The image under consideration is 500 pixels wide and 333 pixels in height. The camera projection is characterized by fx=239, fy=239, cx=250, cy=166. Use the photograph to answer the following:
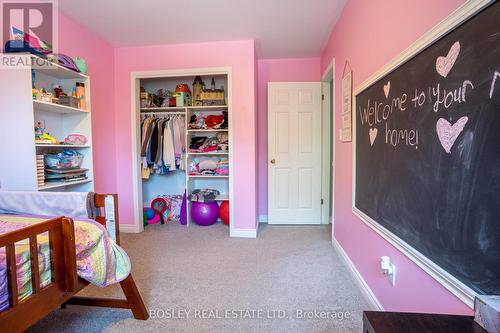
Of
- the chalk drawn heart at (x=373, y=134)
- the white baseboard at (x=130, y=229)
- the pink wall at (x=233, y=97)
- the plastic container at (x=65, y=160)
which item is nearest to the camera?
the chalk drawn heart at (x=373, y=134)

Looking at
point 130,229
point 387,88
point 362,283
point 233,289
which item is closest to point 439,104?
point 387,88

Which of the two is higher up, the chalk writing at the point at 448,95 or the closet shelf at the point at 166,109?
the closet shelf at the point at 166,109

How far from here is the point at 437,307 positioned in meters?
0.97

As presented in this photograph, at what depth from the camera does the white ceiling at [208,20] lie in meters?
2.15

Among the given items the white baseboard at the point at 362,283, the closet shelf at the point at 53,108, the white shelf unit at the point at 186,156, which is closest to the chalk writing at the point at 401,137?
the white baseboard at the point at 362,283

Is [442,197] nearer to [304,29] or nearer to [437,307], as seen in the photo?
[437,307]

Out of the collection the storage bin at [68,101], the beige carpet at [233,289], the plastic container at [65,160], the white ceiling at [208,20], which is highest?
the white ceiling at [208,20]

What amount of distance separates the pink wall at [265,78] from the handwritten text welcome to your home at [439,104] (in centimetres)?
216

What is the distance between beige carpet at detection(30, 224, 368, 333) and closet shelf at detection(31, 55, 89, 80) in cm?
177

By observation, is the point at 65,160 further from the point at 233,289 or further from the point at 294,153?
the point at 294,153

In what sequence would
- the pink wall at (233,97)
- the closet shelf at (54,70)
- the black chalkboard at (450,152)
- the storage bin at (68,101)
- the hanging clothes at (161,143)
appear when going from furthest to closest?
1. the hanging clothes at (161,143)
2. the pink wall at (233,97)
3. the storage bin at (68,101)
4. the closet shelf at (54,70)
5. the black chalkboard at (450,152)

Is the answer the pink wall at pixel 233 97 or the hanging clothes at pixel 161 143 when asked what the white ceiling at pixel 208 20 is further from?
the hanging clothes at pixel 161 143

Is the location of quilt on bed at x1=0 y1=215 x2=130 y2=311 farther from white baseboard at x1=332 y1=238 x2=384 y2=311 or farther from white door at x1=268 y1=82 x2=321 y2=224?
white door at x1=268 y1=82 x2=321 y2=224

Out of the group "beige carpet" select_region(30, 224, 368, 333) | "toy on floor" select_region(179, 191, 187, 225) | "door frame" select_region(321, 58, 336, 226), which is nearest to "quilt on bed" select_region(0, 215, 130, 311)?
"beige carpet" select_region(30, 224, 368, 333)
